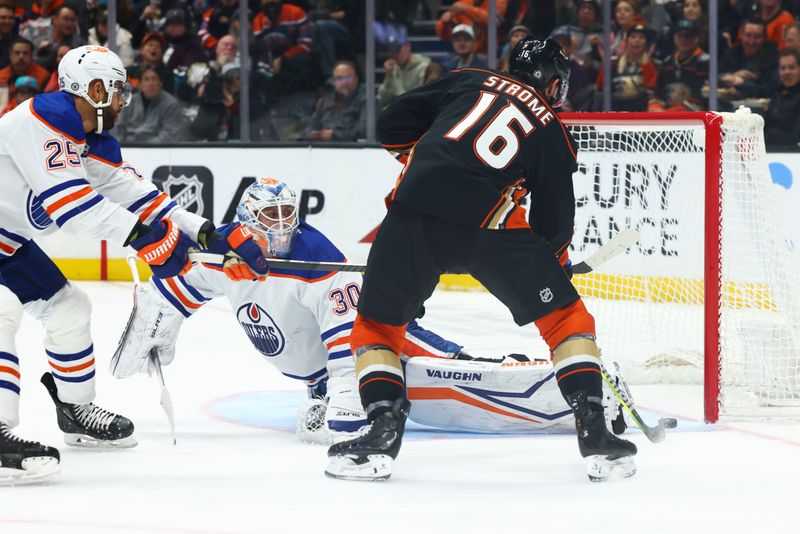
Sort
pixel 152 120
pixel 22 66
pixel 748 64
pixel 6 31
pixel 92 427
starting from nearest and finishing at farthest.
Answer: pixel 92 427 < pixel 748 64 < pixel 152 120 < pixel 22 66 < pixel 6 31

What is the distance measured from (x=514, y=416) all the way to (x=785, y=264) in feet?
3.68

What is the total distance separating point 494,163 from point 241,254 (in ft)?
2.47

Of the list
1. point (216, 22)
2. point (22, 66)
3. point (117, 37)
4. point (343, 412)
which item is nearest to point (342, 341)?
point (343, 412)

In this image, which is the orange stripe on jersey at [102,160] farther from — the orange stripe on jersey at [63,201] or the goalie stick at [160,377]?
the goalie stick at [160,377]

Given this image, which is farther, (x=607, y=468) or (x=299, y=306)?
(x=299, y=306)

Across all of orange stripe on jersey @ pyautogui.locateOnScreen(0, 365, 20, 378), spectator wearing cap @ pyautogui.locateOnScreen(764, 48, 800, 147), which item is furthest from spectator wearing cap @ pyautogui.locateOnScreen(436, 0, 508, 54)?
orange stripe on jersey @ pyautogui.locateOnScreen(0, 365, 20, 378)

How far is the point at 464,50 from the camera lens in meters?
7.23

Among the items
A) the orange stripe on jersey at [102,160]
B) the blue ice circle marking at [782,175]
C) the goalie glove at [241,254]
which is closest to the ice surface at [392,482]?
the goalie glove at [241,254]

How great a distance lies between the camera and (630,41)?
274 inches

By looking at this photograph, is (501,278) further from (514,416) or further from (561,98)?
(514,416)

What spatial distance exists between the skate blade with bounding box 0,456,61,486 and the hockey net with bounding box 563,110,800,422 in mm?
1906

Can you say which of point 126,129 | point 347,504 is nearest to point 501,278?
point 347,504

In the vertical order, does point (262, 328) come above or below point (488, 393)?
above

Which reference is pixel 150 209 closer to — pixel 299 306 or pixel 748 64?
pixel 299 306
